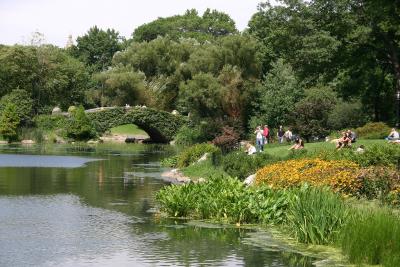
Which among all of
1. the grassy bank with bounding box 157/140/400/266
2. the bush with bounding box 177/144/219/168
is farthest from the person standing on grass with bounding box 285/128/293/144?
the grassy bank with bounding box 157/140/400/266

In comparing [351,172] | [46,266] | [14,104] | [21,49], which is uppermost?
[21,49]

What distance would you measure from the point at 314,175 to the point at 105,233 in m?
6.91

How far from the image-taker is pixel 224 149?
4166 centimetres

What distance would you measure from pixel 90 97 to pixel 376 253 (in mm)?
81151

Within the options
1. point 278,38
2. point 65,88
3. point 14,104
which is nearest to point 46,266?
point 278,38

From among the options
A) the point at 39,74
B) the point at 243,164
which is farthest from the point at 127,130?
the point at 243,164

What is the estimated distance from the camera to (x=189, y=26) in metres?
121

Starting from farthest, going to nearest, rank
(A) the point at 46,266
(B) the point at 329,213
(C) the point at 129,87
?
(C) the point at 129,87, (B) the point at 329,213, (A) the point at 46,266

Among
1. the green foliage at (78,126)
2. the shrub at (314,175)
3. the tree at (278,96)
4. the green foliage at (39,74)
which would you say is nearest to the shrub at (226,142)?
the shrub at (314,175)

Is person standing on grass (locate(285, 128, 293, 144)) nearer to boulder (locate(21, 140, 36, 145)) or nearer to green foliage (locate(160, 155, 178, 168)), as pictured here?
green foliage (locate(160, 155, 178, 168))

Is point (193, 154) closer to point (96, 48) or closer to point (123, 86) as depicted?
point (123, 86)

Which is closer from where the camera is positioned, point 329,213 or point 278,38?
point 329,213

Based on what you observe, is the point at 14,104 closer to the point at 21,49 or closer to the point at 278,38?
the point at 21,49

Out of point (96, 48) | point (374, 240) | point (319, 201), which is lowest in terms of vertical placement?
point (374, 240)
